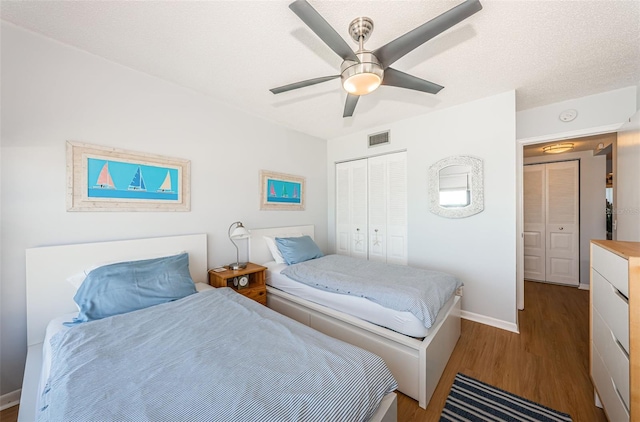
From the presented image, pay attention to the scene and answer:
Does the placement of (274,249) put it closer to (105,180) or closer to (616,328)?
(105,180)

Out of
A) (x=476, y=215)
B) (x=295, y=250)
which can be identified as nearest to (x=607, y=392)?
(x=476, y=215)

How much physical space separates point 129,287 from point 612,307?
118 inches

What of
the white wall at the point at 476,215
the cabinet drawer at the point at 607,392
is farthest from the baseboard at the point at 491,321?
the cabinet drawer at the point at 607,392

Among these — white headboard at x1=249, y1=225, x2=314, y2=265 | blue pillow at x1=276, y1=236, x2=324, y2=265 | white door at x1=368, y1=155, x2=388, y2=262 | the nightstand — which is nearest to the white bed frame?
the nightstand

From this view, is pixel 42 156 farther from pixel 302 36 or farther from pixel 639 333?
pixel 639 333

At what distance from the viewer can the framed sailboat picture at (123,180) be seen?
6.01ft

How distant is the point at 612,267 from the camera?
1309 millimetres

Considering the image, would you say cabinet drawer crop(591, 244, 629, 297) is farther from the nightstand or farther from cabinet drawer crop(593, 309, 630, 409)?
the nightstand

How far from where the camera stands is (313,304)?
2.26 metres

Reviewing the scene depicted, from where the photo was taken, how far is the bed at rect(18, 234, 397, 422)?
2.86 ft

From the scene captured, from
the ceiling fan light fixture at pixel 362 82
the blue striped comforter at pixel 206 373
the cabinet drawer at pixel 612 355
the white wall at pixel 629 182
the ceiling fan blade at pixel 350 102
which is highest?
the ceiling fan blade at pixel 350 102

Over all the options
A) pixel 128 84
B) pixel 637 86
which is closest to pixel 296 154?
pixel 128 84

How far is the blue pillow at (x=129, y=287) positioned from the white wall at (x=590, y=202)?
5.66 meters

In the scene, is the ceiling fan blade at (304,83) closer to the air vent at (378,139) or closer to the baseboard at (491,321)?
the air vent at (378,139)
